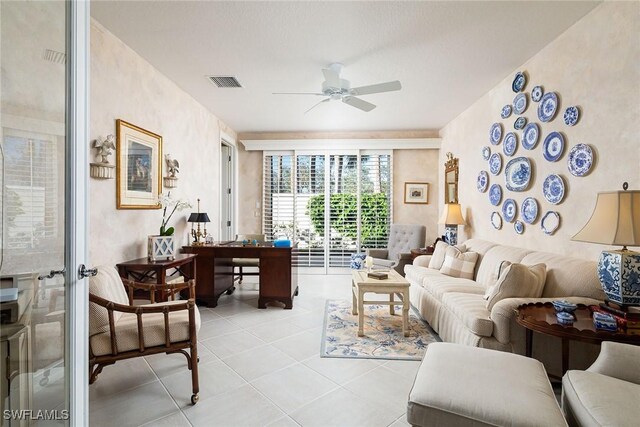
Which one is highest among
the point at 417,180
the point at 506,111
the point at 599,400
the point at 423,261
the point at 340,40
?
the point at 340,40

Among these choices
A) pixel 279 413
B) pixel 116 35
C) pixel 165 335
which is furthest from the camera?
pixel 116 35

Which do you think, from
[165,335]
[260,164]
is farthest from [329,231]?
[165,335]

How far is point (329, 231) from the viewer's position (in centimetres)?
630

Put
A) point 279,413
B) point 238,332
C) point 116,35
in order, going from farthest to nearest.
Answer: point 238,332 → point 116,35 → point 279,413

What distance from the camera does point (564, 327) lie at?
5.98ft

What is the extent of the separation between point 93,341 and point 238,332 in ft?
4.77

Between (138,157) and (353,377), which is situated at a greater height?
(138,157)

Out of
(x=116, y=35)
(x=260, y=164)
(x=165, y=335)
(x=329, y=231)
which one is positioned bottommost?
(x=165, y=335)

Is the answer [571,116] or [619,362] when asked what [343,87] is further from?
[619,362]

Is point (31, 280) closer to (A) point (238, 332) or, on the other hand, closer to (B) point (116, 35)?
(A) point (238, 332)

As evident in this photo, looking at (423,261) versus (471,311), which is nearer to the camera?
(471,311)

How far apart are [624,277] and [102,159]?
392cm

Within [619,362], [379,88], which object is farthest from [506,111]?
[619,362]

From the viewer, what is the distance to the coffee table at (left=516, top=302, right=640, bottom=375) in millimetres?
1729
